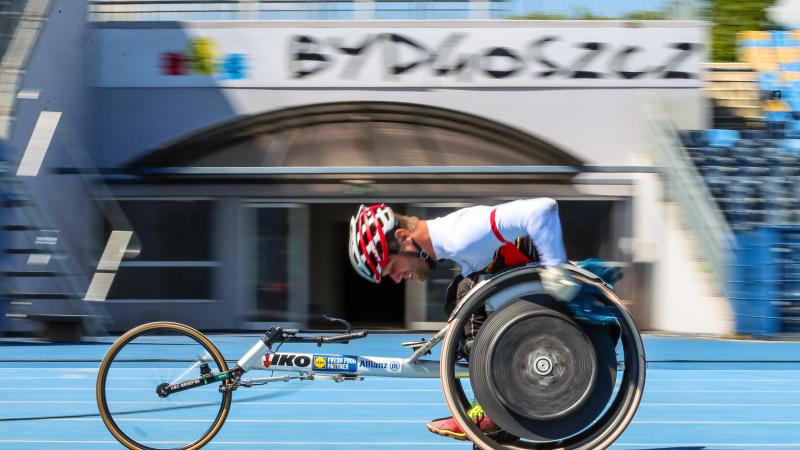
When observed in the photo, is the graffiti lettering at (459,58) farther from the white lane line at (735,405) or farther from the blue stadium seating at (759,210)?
the white lane line at (735,405)

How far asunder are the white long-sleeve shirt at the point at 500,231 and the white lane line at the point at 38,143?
9.59 meters

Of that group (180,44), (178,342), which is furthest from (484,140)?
(178,342)

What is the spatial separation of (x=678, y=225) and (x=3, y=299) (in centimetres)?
885

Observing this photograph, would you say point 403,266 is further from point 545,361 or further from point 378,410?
point 378,410

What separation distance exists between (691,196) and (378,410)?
8.19 meters

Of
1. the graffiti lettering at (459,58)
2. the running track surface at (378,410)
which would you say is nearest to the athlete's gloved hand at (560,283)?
the running track surface at (378,410)

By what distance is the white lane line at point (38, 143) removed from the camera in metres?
13.6

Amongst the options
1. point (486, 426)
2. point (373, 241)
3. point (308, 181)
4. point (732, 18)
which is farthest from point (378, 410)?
point (732, 18)

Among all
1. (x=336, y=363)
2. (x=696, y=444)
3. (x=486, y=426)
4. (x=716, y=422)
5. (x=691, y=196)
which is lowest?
(x=691, y=196)

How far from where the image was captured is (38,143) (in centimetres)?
1410

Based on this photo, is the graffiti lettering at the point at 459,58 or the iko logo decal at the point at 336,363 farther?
the graffiti lettering at the point at 459,58

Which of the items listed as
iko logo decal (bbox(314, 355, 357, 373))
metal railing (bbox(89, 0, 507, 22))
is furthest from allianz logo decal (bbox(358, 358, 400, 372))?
metal railing (bbox(89, 0, 507, 22))

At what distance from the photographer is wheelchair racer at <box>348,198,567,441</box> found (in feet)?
15.7

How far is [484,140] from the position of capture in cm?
1592
